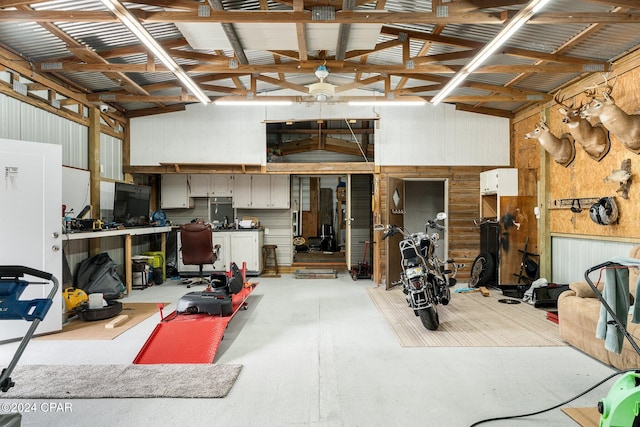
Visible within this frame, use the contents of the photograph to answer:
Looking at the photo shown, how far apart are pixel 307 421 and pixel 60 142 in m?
5.58

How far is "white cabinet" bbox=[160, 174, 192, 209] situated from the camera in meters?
8.55

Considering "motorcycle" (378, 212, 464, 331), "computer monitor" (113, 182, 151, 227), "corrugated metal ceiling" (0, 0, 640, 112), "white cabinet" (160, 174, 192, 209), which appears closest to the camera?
"corrugated metal ceiling" (0, 0, 640, 112)

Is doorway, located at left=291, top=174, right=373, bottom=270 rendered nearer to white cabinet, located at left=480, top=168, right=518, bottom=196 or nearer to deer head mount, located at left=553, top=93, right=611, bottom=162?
white cabinet, located at left=480, top=168, right=518, bottom=196

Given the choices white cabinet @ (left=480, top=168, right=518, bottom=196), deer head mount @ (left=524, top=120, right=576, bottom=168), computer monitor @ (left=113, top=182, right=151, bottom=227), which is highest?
deer head mount @ (left=524, top=120, right=576, bottom=168)

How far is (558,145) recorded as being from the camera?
5719mm

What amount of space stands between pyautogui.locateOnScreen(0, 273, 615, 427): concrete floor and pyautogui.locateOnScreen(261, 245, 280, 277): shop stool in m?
3.81

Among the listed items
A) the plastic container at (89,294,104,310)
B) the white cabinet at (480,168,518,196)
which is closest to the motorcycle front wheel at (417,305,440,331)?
the white cabinet at (480,168,518,196)

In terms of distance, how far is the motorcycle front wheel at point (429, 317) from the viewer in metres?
4.07

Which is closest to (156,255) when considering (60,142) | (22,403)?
(60,142)

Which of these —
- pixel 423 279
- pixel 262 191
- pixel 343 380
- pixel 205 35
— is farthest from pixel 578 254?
pixel 262 191

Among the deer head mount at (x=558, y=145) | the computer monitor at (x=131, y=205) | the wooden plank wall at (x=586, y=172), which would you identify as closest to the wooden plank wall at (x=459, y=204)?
the wooden plank wall at (x=586, y=172)

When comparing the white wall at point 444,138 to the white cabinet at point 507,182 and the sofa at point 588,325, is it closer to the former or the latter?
the white cabinet at point 507,182

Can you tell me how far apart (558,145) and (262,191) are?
5.78 metres

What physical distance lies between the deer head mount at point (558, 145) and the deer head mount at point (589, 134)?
496 mm
